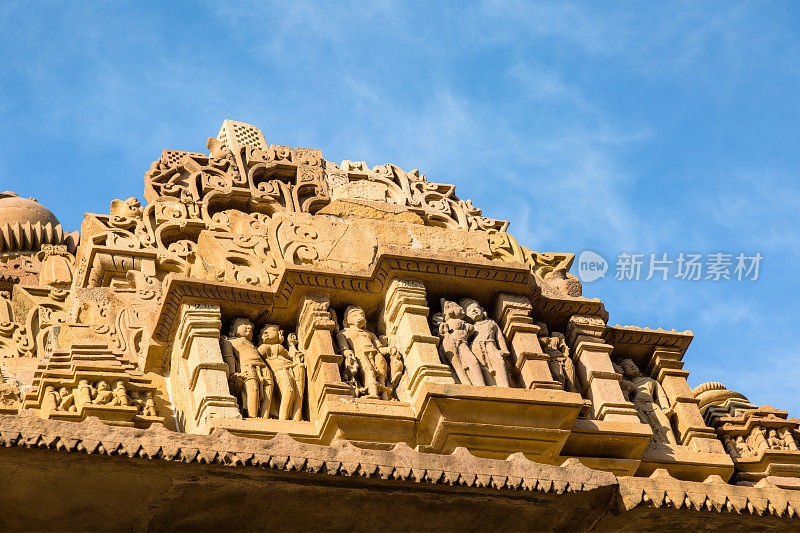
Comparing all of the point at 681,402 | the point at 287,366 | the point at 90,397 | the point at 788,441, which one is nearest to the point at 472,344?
the point at 287,366

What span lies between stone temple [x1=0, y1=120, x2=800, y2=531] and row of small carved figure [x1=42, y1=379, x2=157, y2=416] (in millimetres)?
22

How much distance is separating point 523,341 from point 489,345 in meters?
0.37

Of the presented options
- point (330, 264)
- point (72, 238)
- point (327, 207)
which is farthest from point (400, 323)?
point (72, 238)

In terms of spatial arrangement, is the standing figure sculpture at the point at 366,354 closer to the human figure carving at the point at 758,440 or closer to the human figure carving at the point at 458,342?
the human figure carving at the point at 458,342

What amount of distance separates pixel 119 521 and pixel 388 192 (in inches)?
271

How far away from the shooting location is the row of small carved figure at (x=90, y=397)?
11.1 m

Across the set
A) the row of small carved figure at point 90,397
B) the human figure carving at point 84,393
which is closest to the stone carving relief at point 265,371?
the row of small carved figure at point 90,397

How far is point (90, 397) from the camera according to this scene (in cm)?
1114

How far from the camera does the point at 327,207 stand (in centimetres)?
1436

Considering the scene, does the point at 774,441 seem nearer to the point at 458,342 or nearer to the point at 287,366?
the point at 458,342

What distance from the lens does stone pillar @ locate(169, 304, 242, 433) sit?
450 inches

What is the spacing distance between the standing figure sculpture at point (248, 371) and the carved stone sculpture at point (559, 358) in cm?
289

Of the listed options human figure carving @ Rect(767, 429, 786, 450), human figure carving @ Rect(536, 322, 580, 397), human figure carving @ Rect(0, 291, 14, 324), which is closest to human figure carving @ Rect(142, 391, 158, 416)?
human figure carving @ Rect(0, 291, 14, 324)

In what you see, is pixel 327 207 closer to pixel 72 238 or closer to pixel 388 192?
pixel 388 192
